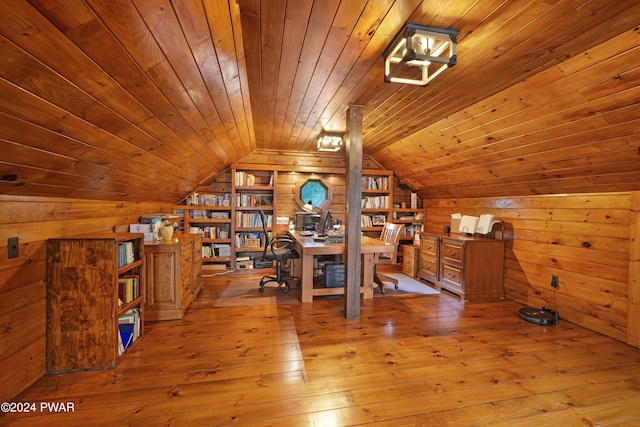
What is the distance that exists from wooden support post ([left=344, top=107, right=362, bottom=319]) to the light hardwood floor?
287 mm

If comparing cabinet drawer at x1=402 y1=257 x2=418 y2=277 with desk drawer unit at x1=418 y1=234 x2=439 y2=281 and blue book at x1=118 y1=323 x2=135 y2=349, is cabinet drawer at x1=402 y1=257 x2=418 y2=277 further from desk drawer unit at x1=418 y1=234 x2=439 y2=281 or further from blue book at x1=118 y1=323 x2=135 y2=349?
blue book at x1=118 y1=323 x2=135 y2=349

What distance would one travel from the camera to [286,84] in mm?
2340

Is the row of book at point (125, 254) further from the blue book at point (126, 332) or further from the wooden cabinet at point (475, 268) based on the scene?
the wooden cabinet at point (475, 268)

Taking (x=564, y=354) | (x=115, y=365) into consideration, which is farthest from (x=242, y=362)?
(x=564, y=354)

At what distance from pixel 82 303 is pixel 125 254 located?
0.44m

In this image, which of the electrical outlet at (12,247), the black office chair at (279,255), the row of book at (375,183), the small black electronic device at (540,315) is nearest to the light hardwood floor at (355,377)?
the small black electronic device at (540,315)

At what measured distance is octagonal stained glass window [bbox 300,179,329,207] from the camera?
16.7 ft

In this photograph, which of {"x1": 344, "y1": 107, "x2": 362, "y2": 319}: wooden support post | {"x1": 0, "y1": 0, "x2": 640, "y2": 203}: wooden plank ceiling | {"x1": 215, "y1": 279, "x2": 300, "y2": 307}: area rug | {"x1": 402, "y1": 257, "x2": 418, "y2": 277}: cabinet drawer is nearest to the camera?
{"x1": 0, "y1": 0, "x2": 640, "y2": 203}: wooden plank ceiling

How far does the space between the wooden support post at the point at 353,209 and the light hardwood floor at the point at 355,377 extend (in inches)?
11.3

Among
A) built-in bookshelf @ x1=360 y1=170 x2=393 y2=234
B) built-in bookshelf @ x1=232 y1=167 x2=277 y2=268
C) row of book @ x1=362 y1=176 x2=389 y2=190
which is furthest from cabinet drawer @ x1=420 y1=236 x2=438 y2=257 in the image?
built-in bookshelf @ x1=232 y1=167 x2=277 y2=268

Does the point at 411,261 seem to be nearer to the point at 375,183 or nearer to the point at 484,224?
the point at 484,224

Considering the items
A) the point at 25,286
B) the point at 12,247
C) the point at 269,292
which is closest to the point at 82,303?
the point at 25,286

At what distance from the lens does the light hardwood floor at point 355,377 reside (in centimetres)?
154

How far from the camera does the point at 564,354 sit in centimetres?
221
